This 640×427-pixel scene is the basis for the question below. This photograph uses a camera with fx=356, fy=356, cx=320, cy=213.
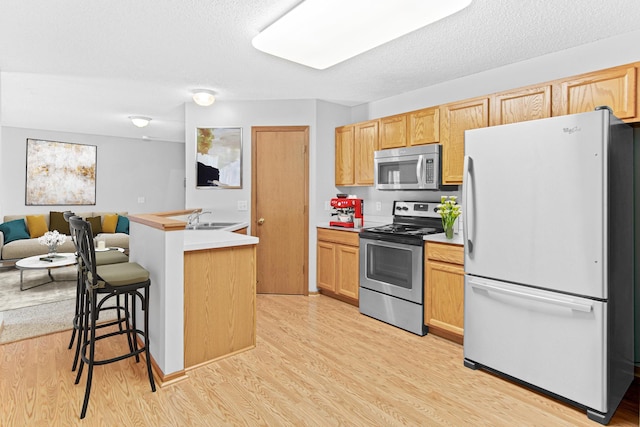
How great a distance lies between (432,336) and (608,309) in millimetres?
1432

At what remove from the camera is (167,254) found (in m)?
2.23

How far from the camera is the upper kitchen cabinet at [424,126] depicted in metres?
3.34

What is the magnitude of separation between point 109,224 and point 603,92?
7013mm

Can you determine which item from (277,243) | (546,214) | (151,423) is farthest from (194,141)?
(546,214)

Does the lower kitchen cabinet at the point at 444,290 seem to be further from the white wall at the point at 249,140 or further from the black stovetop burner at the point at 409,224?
the white wall at the point at 249,140

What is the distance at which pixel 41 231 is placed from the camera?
573 centimetres

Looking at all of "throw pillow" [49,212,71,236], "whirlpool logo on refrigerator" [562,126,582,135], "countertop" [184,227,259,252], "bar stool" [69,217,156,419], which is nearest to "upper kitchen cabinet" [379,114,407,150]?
"whirlpool logo on refrigerator" [562,126,582,135]

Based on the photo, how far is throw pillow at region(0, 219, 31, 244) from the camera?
5293 mm

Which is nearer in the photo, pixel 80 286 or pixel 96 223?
pixel 80 286

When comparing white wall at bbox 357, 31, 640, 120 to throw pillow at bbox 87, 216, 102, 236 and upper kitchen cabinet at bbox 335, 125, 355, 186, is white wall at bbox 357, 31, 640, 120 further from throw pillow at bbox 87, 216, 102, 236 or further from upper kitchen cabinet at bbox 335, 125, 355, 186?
throw pillow at bbox 87, 216, 102, 236

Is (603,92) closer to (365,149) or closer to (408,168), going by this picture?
(408,168)

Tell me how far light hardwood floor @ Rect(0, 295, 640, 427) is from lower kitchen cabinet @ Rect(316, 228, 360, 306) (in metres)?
0.93

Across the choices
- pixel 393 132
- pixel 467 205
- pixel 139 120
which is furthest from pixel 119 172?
pixel 467 205

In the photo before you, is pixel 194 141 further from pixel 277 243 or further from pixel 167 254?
pixel 167 254
